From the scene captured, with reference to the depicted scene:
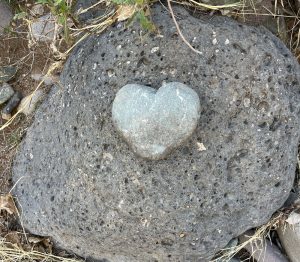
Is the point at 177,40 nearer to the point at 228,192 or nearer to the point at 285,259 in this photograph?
the point at 228,192

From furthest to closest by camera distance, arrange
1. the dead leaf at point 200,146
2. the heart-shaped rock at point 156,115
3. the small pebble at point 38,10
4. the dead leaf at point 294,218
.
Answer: the small pebble at point 38,10 → the dead leaf at point 294,218 → the dead leaf at point 200,146 → the heart-shaped rock at point 156,115

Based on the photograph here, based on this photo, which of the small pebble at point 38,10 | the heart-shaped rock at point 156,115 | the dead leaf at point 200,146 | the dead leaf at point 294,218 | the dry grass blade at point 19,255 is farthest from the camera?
the small pebble at point 38,10

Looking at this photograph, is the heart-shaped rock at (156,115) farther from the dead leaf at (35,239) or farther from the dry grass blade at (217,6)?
the dead leaf at (35,239)

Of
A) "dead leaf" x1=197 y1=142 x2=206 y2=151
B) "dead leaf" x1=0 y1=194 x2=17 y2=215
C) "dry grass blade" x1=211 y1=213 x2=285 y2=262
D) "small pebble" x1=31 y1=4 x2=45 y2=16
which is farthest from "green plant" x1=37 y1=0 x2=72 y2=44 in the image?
"dry grass blade" x1=211 y1=213 x2=285 y2=262

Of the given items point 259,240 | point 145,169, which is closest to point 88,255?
point 145,169

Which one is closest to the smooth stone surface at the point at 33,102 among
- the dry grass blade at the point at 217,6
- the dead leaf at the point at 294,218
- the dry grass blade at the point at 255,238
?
the dry grass blade at the point at 217,6

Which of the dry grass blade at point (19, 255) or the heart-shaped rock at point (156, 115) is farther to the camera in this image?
the dry grass blade at point (19, 255)

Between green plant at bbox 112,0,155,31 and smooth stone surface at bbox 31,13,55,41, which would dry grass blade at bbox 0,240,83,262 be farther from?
green plant at bbox 112,0,155,31

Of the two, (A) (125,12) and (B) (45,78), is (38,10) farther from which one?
(A) (125,12)
